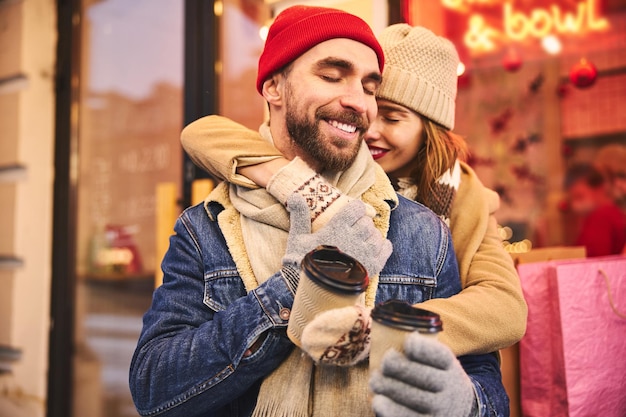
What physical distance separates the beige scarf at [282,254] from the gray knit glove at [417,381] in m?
0.30

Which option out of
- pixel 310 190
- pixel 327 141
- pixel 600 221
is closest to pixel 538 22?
pixel 600 221

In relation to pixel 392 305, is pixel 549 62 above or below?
above

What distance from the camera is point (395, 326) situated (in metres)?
0.97

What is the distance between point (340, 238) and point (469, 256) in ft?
1.87

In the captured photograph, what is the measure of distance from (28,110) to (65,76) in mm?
306

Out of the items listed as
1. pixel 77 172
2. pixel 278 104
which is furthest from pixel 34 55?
pixel 278 104

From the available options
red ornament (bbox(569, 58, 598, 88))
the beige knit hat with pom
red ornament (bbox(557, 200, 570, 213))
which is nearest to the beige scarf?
the beige knit hat with pom

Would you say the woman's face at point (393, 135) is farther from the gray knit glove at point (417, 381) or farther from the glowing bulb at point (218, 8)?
the glowing bulb at point (218, 8)

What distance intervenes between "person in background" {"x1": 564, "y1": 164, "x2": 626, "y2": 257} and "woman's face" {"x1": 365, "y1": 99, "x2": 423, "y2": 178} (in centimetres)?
222

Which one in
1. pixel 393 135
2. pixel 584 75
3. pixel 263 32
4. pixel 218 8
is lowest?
pixel 393 135

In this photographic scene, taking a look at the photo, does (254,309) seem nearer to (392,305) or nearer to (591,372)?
(392,305)

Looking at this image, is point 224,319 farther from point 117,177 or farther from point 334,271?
point 117,177

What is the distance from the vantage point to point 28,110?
3590 mm

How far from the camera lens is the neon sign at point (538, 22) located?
4332 mm
